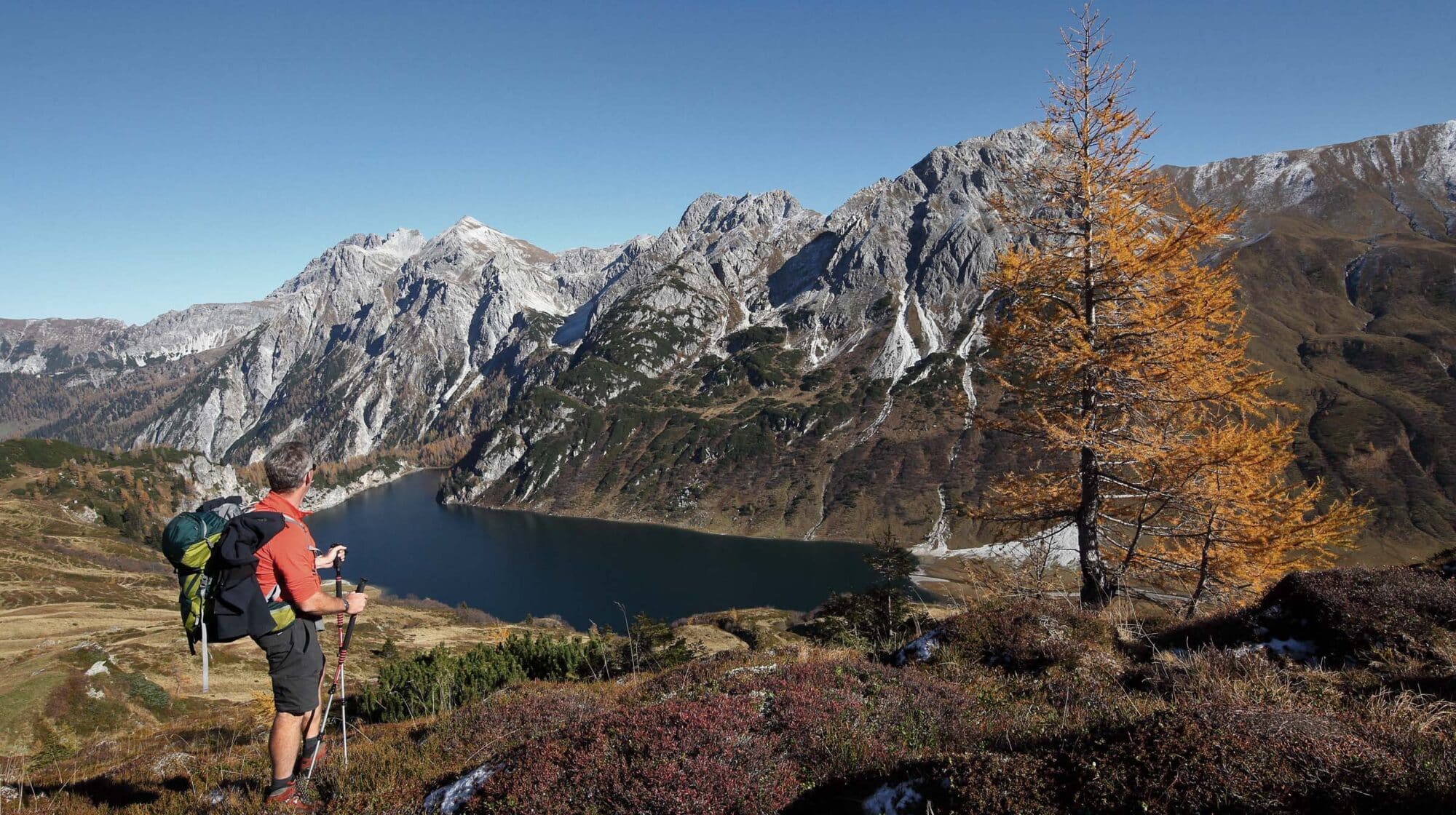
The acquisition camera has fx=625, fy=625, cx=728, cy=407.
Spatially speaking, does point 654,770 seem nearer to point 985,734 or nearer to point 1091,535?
point 985,734

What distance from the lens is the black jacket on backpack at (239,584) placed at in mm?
6078

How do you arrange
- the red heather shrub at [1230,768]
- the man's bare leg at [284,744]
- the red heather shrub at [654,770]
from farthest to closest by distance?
the man's bare leg at [284,744] < the red heather shrub at [654,770] < the red heather shrub at [1230,768]

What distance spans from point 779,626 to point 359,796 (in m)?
83.5

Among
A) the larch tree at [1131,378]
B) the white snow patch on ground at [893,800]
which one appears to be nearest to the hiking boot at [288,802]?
the white snow patch on ground at [893,800]

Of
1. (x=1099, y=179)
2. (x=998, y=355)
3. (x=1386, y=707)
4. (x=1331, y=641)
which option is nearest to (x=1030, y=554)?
(x=998, y=355)

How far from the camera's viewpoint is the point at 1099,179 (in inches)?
561

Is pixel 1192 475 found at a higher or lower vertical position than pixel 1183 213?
lower

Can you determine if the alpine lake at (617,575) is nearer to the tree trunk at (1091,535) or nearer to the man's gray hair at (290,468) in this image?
the tree trunk at (1091,535)

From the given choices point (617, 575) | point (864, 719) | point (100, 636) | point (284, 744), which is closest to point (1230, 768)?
point (864, 719)

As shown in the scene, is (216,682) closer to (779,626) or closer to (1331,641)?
(779,626)

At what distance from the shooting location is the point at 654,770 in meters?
4.89

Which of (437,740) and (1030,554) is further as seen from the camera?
(1030,554)

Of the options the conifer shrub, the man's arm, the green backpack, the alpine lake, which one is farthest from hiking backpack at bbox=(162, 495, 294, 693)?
the alpine lake

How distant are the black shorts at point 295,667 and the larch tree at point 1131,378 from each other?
13.3 m
